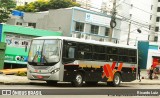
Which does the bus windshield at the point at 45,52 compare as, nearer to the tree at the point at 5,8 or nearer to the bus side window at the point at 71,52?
the bus side window at the point at 71,52

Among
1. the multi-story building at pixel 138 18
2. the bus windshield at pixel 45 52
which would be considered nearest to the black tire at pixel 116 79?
the bus windshield at pixel 45 52

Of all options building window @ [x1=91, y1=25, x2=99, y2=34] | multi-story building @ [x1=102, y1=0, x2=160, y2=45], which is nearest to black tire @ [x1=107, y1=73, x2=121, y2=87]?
building window @ [x1=91, y1=25, x2=99, y2=34]

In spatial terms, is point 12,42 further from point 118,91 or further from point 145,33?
point 145,33

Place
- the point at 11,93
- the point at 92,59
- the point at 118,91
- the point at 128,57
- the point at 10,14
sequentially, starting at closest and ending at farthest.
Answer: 1. the point at 11,93
2. the point at 118,91
3. the point at 92,59
4. the point at 128,57
5. the point at 10,14

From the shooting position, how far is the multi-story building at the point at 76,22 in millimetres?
47812

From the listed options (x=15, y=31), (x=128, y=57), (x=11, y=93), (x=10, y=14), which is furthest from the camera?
(x=10, y=14)

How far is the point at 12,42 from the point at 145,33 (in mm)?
55741

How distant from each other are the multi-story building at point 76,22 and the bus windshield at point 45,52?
2503cm

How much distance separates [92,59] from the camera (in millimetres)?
24094

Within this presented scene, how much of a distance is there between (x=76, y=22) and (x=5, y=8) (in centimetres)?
2325

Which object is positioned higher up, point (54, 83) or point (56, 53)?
point (56, 53)

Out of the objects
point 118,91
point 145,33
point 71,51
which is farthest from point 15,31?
point 145,33

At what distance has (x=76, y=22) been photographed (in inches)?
1908

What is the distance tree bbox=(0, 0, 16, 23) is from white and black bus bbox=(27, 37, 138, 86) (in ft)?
141
